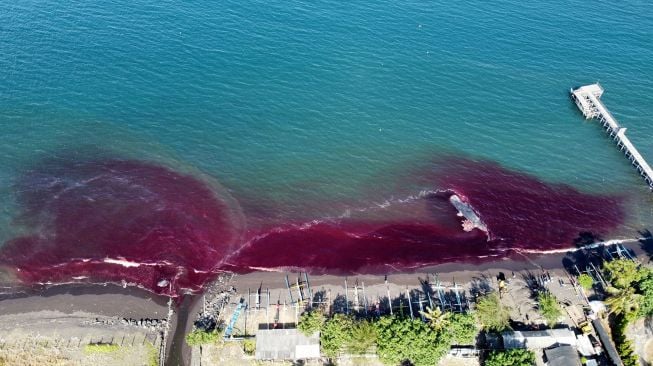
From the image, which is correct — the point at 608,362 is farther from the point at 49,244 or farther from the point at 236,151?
the point at 49,244

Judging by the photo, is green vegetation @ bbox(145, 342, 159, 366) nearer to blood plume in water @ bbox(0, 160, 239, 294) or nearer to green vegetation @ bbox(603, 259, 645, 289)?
blood plume in water @ bbox(0, 160, 239, 294)

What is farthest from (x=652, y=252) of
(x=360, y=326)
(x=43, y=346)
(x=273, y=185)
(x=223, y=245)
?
(x=43, y=346)

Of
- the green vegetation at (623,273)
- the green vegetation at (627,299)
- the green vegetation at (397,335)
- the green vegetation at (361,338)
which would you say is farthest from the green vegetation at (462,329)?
the green vegetation at (623,273)

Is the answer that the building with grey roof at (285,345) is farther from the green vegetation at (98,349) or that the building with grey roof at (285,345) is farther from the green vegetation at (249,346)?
the green vegetation at (98,349)

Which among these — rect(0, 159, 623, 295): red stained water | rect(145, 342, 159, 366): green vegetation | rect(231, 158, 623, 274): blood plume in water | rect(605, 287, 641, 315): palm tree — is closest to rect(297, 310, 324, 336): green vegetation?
rect(0, 159, 623, 295): red stained water

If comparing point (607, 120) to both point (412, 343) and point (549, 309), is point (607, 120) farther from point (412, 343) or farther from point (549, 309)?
point (412, 343)

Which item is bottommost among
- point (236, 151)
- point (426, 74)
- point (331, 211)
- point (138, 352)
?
point (138, 352)
